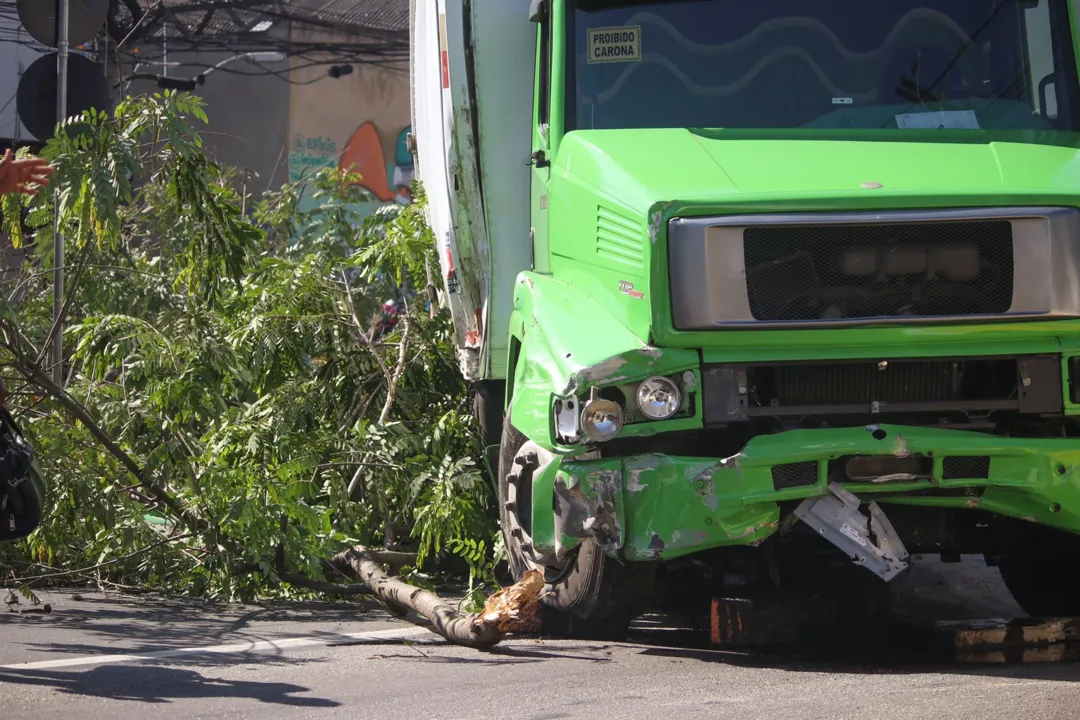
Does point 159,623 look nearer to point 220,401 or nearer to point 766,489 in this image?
point 220,401

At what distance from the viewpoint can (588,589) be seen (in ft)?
18.1

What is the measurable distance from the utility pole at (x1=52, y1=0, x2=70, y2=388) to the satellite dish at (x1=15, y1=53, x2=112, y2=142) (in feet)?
1.56

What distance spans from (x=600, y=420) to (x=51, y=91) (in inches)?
233

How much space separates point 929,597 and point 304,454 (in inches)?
135

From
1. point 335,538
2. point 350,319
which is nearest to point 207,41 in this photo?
point 350,319

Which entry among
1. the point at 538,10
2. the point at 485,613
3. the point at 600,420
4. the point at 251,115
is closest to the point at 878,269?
the point at 600,420

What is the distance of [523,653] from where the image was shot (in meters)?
5.67

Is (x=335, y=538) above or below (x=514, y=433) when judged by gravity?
below

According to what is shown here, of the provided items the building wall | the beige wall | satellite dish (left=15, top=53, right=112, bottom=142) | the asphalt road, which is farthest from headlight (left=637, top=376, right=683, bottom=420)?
the beige wall

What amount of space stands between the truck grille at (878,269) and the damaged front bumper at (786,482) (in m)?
0.46

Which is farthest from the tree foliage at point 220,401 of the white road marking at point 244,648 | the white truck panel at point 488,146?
the white truck panel at point 488,146

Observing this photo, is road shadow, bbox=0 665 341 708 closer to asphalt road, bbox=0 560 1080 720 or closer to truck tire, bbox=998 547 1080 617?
asphalt road, bbox=0 560 1080 720

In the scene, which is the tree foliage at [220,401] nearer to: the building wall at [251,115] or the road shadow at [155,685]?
the road shadow at [155,685]

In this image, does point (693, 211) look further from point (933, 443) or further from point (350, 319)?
point (350, 319)
